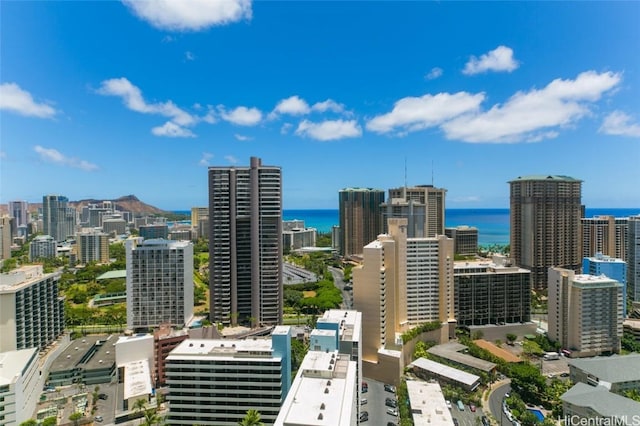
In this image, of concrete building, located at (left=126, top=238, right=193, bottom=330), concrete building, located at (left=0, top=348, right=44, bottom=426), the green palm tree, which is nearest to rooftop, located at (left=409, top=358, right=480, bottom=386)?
the green palm tree

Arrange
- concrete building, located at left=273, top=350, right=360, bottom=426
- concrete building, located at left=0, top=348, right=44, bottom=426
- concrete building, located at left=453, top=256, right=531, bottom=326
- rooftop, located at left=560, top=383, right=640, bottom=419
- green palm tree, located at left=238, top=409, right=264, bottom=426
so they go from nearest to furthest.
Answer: concrete building, located at left=273, top=350, right=360, bottom=426 → green palm tree, located at left=238, top=409, right=264, bottom=426 → rooftop, located at left=560, top=383, right=640, bottom=419 → concrete building, located at left=0, top=348, right=44, bottom=426 → concrete building, located at left=453, top=256, right=531, bottom=326

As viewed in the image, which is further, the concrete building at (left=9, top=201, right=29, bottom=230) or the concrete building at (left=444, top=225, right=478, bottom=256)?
the concrete building at (left=9, top=201, right=29, bottom=230)

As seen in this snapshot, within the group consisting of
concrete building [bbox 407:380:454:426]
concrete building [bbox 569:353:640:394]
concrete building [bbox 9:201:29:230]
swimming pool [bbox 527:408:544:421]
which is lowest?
swimming pool [bbox 527:408:544:421]

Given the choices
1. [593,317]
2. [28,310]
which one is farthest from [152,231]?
[593,317]

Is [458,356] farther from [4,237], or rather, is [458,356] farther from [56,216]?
[56,216]

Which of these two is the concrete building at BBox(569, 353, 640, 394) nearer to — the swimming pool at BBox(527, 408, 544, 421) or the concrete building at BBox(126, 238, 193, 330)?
the swimming pool at BBox(527, 408, 544, 421)

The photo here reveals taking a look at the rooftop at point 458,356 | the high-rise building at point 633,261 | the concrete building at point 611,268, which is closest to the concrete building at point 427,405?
the rooftop at point 458,356
